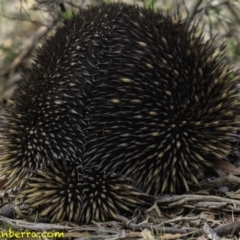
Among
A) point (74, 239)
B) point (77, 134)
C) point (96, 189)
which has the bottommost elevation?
point (74, 239)

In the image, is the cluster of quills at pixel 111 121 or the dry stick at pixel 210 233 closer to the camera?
the dry stick at pixel 210 233

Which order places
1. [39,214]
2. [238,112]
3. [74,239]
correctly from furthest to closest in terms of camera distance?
1. [238,112]
2. [39,214]
3. [74,239]

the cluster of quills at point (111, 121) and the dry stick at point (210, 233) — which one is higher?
the cluster of quills at point (111, 121)

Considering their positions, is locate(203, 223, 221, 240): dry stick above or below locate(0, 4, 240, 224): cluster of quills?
below

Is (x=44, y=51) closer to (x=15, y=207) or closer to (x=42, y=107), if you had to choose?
(x=42, y=107)

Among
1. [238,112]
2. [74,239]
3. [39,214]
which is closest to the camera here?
[74,239]

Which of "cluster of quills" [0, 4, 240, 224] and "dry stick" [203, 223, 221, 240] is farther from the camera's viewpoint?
"cluster of quills" [0, 4, 240, 224]

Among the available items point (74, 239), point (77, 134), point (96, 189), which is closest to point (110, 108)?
point (77, 134)

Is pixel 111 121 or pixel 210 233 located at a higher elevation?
pixel 111 121
